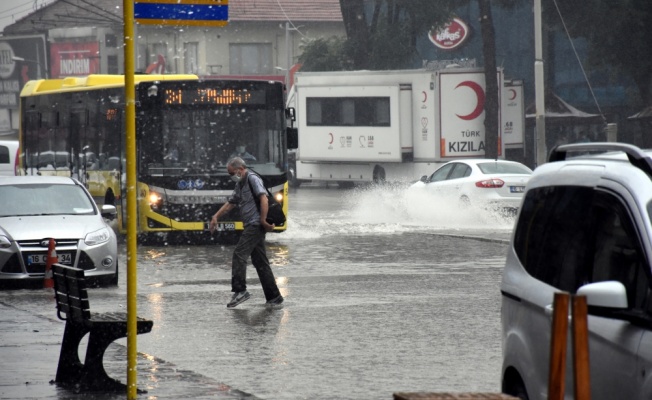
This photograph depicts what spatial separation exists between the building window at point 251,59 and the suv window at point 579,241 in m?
76.1

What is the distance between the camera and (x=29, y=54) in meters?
99.2

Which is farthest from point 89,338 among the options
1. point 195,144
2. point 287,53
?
point 287,53

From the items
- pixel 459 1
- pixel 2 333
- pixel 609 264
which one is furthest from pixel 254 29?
pixel 609 264

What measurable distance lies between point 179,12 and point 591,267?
364 centimetres

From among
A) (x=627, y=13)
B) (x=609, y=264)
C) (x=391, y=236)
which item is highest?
(x=627, y=13)

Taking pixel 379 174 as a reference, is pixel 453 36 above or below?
above

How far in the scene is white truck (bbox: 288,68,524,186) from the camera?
43875mm

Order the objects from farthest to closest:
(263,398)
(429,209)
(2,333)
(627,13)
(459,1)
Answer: (459,1) → (627,13) → (429,209) → (2,333) → (263,398)

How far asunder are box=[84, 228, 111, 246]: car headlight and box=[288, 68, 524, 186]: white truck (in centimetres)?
2609

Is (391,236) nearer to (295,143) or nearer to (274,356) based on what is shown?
(295,143)

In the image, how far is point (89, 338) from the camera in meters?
9.80

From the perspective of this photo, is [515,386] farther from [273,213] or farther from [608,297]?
[273,213]

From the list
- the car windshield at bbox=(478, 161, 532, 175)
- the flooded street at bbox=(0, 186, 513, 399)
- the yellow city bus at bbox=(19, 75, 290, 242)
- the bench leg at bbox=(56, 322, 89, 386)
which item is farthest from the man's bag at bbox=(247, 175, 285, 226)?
the car windshield at bbox=(478, 161, 532, 175)

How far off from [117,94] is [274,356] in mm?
15752
